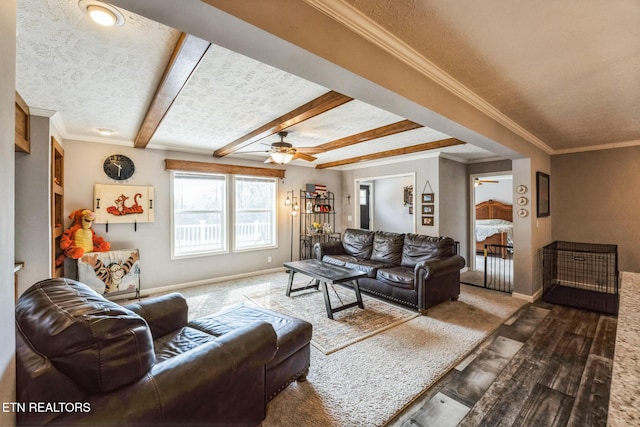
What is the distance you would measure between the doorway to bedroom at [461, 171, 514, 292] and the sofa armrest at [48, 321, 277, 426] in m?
4.44

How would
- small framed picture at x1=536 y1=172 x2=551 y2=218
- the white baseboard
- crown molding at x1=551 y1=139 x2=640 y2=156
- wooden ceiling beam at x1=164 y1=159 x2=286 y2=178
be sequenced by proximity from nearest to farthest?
crown molding at x1=551 y1=139 x2=640 y2=156, small framed picture at x1=536 y1=172 x2=551 y2=218, the white baseboard, wooden ceiling beam at x1=164 y1=159 x2=286 y2=178

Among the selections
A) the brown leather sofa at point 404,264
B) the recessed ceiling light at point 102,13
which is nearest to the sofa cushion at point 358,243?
the brown leather sofa at point 404,264

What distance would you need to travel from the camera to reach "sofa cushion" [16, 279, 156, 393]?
104 centimetres

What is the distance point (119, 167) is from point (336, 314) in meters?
3.91

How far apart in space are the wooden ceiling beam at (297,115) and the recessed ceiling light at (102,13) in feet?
5.05

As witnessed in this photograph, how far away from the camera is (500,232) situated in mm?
7602

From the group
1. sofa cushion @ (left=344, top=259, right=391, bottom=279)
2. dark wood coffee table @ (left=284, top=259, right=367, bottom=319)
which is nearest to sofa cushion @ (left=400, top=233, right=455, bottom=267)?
sofa cushion @ (left=344, top=259, right=391, bottom=279)

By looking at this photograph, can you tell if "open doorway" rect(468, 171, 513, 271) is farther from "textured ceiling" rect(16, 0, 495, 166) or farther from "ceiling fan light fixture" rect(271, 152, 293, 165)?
"ceiling fan light fixture" rect(271, 152, 293, 165)

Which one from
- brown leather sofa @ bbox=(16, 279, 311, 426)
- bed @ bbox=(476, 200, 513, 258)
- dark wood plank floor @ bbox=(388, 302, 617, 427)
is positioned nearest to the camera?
brown leather sofa @ bbox=(16, 279, 311, 426)

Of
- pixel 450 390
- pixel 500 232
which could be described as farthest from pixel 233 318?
pixel 500 232

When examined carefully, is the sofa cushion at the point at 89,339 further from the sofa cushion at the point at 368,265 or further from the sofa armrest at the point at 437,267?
the sofa cushion at the point at 368,265

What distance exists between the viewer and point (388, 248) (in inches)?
180

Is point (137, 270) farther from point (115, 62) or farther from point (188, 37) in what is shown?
point (188, 37)

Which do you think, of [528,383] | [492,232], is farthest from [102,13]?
[492,232]
